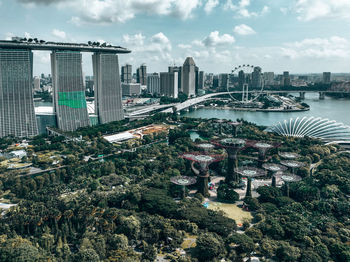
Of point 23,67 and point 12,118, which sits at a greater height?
point 23,67

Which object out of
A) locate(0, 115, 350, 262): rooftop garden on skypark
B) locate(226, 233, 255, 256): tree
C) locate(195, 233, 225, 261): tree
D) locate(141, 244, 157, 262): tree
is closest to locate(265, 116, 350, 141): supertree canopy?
locate(0, 115, 350, 262): rooftop garden on skypark

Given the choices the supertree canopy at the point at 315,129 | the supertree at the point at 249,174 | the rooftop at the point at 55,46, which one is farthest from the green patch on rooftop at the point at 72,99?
the supertree at the point at 249,174

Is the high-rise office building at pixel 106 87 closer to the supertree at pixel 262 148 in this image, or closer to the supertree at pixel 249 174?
the supertree at pixel 262 148

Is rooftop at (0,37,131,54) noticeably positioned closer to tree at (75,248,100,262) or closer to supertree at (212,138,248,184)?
supertree at (212,138,248,184)

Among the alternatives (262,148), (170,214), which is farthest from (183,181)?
(262,148)

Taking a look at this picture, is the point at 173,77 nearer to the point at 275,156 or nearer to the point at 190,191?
the point at 275,156

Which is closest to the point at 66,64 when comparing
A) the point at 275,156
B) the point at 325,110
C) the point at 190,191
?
the point at 190,191
